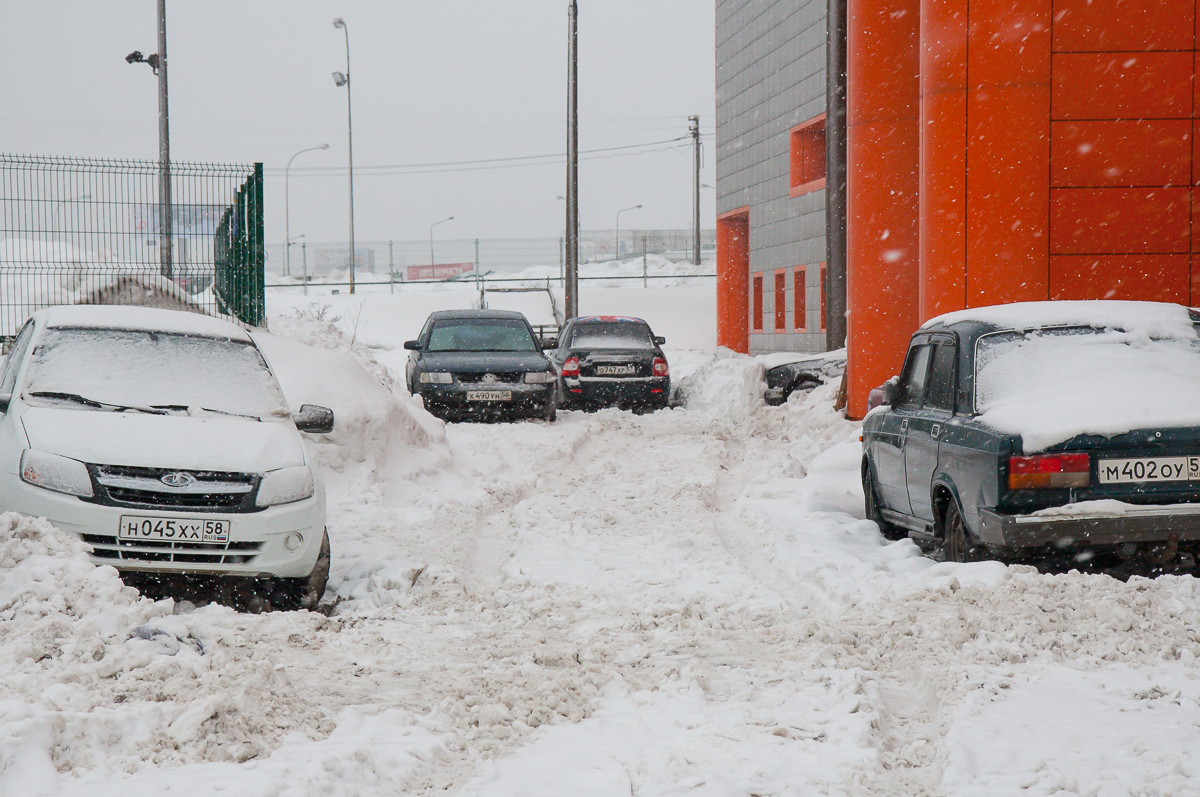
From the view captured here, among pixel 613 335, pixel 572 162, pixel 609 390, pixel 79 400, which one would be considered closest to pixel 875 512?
pixel 79 400

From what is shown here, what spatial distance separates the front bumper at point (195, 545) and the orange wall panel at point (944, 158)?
23.5 ft

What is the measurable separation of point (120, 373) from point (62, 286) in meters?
7.80

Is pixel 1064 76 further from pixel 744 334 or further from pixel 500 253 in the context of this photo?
pixel 500 253

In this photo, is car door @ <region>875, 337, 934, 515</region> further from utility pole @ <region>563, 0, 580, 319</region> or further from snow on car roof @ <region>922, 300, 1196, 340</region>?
utility pole @ <region>563, 0, 580, 319</region>

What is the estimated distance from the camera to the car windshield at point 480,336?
16.7 m

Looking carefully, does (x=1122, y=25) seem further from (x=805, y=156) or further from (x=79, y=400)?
(x=805, y=156)

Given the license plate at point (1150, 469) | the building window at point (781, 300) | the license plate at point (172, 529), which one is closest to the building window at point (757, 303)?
A: the building window at point (781, 300)

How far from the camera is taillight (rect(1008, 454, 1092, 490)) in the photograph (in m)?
5.84

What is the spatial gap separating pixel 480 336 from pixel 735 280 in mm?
16288

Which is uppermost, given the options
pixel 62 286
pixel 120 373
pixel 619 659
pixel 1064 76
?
pixel 1064 76

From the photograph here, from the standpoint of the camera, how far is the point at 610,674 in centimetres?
482

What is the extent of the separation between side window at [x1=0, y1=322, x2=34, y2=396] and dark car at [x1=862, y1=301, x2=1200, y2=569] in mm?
5323

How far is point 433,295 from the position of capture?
4584 centimetres

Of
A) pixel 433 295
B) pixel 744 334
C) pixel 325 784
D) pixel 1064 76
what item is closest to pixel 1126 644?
pixel 325 784
